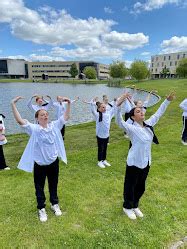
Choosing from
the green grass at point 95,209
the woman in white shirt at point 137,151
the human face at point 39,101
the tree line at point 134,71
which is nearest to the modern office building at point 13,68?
the tree line at point 134,71

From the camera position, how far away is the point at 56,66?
169 meters

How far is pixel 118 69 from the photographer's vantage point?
98.3 m

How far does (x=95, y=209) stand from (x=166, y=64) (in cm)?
14471

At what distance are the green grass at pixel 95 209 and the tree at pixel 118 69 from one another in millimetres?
92325

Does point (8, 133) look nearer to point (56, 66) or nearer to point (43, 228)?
point (43, 228)

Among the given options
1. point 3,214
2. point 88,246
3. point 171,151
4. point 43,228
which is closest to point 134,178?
point 88,246

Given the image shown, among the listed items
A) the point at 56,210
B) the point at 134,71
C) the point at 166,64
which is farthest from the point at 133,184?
the point at 166,64

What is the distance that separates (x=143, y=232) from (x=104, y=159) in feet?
12.6

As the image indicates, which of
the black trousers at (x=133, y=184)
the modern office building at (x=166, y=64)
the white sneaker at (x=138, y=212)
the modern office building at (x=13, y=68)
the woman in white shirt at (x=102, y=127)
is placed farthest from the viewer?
the modern office building at (x=13, y=68)

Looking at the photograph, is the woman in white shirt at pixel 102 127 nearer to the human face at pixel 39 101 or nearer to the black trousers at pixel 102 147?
the black trousers at pixel 102 147

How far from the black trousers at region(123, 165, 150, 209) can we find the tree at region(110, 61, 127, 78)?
316 ft

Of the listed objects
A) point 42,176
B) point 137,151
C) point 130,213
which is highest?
point 137,151

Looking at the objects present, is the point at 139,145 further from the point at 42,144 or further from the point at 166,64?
the point at 166,64

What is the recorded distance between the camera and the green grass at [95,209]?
439 centimetres
